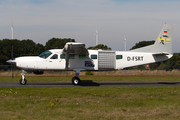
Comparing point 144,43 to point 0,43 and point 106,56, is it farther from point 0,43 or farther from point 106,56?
point 106,56

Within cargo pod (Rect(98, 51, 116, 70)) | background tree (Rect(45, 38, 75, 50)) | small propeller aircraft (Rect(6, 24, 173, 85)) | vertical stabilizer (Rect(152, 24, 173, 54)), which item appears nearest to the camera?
small propeller aircraft (Rect(6, 24, 173, 85))

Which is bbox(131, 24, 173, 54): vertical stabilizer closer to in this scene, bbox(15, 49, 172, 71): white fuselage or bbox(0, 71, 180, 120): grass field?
bbox(15, 49, 172, 71): white fuselage

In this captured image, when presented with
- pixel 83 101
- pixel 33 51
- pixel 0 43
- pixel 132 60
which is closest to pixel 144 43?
pixel 33 51

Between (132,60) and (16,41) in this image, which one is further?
(16,41)

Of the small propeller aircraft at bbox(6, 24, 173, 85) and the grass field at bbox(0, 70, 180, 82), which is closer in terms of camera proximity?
the small propeller aircraft at bbox(6, 24, 173, 85)

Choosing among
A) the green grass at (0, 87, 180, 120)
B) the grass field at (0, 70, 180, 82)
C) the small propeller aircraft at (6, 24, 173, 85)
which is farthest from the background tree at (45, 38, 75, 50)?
the green grass at (0, 87, 180, 120)

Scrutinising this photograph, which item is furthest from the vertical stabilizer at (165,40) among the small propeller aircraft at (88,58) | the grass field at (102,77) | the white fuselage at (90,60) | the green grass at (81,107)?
the green grass at (81,107)

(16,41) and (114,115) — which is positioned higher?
(16,41)

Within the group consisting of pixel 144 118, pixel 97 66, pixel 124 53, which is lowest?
pixel 144 118

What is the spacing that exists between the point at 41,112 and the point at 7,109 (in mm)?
1475

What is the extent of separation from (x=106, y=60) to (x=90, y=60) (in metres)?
1.36

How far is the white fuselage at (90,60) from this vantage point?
16625mm

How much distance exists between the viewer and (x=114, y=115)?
7.30 m

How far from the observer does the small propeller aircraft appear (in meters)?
16.5
